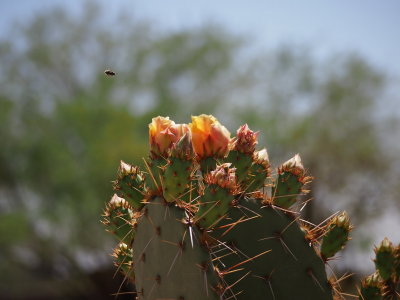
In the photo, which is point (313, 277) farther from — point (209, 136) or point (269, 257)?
point (209, 136)

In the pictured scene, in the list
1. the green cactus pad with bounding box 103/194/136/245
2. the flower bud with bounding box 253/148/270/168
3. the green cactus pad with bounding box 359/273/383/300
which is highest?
the flower bud with bounding box 253/148/270/168

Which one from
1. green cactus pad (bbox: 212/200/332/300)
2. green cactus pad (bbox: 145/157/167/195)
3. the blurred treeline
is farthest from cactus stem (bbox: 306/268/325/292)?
the blurred treeline

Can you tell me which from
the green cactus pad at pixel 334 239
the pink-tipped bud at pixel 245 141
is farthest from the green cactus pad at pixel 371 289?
the pink-tipped bud at pixel 245 141

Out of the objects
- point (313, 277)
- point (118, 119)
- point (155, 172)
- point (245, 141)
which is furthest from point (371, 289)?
point (118, 119)

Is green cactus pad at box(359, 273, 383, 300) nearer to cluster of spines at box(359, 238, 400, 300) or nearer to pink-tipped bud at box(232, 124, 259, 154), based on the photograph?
cluster of spines at box(359, 238, 400, 300)

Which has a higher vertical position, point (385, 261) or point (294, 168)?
point (294, 168)

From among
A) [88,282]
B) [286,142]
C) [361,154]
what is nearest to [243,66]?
[286,142]

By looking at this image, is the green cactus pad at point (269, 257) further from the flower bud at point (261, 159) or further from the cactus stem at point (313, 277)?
the flower bud at point (261, 159)
